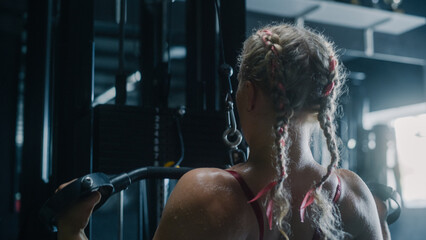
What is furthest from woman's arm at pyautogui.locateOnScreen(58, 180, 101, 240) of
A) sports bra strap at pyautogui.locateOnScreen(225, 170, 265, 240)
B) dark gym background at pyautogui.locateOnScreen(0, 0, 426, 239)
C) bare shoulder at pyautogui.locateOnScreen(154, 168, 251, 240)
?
dark gym background at pyautogui.locateOnScreen(0, 0, 426, 239)

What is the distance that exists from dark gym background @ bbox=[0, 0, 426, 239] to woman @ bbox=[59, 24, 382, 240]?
0.92 ft

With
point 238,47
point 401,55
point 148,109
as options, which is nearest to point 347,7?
point 401,55

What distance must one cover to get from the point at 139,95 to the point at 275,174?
2897 millimetres

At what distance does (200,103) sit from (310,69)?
2.55ft

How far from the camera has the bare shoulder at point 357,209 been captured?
972 mm

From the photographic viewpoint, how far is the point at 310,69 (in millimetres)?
874

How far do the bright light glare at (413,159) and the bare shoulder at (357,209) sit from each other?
12.1 ft

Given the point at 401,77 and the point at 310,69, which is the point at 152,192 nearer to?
the point at 310,69

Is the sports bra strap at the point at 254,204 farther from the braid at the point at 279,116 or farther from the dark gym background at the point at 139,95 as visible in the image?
the dark gym background at the point at 139,95

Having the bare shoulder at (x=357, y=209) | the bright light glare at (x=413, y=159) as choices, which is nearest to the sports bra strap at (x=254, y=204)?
the bare shoulder at (x=357, y=209)

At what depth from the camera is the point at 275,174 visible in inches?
35.0

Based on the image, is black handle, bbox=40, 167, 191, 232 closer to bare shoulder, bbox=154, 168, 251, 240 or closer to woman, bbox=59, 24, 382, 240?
woman, bbox=59, 24, 382, 240

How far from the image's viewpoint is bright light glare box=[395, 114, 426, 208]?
4348 millimetres

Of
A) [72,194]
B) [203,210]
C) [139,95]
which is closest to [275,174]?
[203,210]
